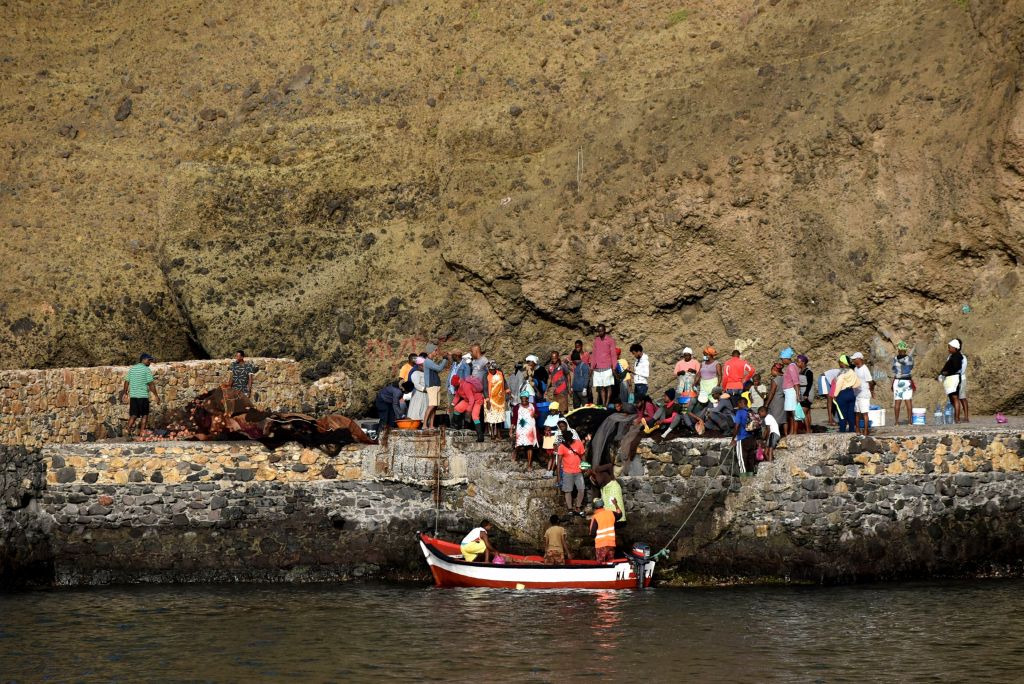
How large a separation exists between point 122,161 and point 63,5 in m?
6.47

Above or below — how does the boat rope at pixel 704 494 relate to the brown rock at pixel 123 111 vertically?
below

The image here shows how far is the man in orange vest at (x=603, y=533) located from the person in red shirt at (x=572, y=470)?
2.75 ft

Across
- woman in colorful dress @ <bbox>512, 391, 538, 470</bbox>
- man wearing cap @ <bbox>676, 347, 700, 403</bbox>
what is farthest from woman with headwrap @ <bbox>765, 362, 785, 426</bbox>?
woman in colorful dress @ <bbox>512, 391, 538, 470</bbox>

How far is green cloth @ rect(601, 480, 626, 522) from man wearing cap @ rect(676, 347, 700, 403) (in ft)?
9.63

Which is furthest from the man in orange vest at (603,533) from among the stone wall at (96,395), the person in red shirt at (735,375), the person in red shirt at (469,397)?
the stone wall at (96,395)

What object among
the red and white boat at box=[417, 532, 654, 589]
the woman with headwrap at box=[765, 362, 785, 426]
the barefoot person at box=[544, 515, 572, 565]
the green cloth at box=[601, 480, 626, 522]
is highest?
the woman with headwrap at box=[765, 362, 785, 426]

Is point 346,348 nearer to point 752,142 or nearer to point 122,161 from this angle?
point 122,161

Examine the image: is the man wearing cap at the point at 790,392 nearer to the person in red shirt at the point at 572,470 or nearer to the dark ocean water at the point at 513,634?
the dark ocean water at the point at 513,634

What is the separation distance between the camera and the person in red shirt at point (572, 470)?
77.4 ft

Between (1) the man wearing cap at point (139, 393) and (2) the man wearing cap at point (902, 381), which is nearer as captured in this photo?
(1) the man wearing cap at point (139, 393)

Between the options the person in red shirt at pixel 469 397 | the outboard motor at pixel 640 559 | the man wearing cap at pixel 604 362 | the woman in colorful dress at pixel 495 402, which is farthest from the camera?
the man wearing cap at pixel 604 362

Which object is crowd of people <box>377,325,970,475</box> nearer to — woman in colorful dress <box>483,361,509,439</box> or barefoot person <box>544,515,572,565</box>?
woman in colorful dress <box>483,361,509,439</box>

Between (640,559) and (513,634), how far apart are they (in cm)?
365

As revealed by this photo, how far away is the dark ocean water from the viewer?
57.5ft
